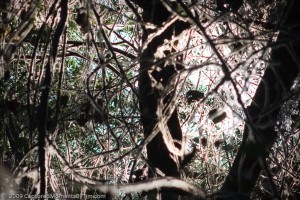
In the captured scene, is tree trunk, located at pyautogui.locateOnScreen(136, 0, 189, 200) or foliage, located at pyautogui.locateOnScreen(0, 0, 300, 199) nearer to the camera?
foliage, located at pyautogui.locateOnScreen(0, 0, 300, 199)

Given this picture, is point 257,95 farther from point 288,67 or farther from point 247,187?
point 247,187

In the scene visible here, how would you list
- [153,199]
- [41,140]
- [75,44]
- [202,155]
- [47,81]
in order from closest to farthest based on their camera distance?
1. [41,140]
2. [47,81]
3. [153,199]
4. [202,155]
5. [75,44]

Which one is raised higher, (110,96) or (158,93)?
(158,93)

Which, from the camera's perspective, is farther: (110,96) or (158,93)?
(158,93)

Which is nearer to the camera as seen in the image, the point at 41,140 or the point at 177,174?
the point at 41,140

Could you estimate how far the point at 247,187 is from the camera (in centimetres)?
198

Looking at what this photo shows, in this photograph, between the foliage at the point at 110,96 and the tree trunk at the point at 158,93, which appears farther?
the tree trunk at the point at 158,93

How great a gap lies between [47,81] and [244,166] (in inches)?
39.6

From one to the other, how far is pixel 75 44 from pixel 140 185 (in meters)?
1.56

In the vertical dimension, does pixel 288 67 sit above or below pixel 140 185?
above

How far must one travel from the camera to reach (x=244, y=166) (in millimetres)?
1983

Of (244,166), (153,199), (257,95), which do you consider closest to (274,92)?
(257,95)

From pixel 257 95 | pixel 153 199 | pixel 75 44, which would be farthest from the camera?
pixel 75 44

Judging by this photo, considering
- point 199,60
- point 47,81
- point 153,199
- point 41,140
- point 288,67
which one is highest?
point 199,60
